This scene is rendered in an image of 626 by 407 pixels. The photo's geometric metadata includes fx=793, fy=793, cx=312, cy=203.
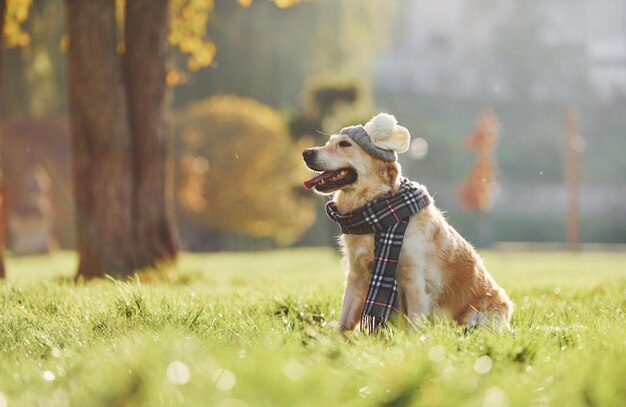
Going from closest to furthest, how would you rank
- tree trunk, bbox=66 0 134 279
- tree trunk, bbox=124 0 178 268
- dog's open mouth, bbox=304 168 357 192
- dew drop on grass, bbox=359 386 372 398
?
dew drop on grass, bbox=359 386 372 398 → dog's open mouth, bbox=304 168 357 192 → tree trunk, bbox=66 0 134 279 → tree trunk, bbox=124 0 178 268

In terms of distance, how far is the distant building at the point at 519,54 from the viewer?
49.3 m

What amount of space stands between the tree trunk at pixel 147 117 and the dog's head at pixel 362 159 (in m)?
4.85

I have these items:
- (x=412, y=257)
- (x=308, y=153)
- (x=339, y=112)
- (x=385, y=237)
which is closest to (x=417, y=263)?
(x=412, y=257)

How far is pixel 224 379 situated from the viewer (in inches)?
101

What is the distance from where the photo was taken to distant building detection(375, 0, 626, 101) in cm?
4931

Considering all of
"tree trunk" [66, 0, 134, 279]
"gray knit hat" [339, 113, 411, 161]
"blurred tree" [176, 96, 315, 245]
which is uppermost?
"gray knit hat" [339, 113, 411, 161]

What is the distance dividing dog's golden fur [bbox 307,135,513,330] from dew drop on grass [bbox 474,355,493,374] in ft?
3.17

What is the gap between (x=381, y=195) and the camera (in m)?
4.20

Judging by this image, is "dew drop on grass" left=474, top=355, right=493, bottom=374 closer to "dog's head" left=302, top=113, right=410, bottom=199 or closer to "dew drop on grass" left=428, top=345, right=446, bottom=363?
"dew drop on grass" left=428, top=345, right=446, bottom=363

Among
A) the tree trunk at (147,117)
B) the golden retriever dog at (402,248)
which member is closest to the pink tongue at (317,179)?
the golden retriever dog at (402,248)

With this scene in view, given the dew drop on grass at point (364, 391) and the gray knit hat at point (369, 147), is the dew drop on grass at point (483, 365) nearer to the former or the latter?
the dew drop on grass at point (364, 391)

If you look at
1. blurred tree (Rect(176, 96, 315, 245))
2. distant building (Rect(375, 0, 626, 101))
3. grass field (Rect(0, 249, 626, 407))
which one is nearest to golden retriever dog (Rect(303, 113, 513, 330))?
grass field (Rect(0, 249, 626, 407))

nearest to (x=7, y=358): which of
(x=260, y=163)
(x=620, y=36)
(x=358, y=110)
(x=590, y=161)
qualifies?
(x=358, y=110)

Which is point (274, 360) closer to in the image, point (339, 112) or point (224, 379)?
point (224, 379)
